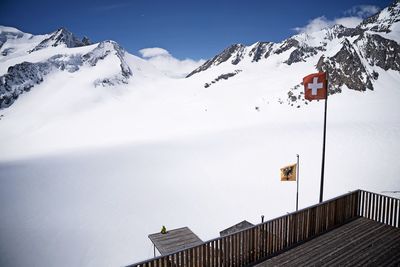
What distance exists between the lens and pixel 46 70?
78.9 meters

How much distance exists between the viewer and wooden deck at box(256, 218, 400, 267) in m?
6.68

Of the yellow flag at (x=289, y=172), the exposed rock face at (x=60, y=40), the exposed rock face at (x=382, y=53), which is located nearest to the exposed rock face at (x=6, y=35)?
the exposed rock face at (x=60, y=40)

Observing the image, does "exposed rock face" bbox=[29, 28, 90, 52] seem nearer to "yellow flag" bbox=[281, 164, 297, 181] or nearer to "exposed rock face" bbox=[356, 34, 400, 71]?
"exposed rock face" bbox=[356, 34, 400, 71]

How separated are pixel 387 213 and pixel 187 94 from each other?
204 feet

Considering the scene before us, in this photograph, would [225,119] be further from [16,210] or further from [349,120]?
[16,210]

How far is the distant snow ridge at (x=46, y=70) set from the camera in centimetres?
6831

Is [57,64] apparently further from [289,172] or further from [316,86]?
[289,172]

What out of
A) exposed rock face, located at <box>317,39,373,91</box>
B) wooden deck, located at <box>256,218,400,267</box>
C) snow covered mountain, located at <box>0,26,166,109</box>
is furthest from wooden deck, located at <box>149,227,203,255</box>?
snow covered mountain, located at <box>0,26,166,109</box>

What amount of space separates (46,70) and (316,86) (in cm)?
8730

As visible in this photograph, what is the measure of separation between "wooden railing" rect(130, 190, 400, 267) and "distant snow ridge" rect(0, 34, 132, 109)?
74.7 metres

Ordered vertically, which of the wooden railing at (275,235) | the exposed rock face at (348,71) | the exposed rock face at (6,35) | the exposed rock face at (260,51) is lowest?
the wooden railing at (275,235)

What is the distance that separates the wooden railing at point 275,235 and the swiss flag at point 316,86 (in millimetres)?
4211

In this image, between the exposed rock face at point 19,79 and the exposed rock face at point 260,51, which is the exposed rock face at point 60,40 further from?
the exposed rock face at point 260,51

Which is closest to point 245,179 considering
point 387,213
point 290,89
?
point 387,213
